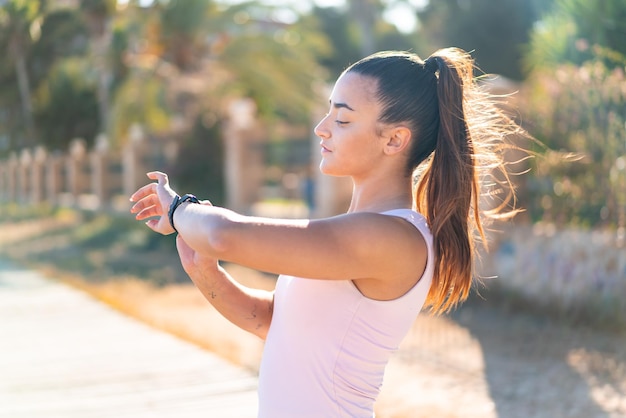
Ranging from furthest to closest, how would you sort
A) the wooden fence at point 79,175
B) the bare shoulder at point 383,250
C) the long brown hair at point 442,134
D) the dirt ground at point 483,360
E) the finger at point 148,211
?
the wooden fence at point 79,175 < the dirt ground at point 483,360 < the finger at point 148,211 < the long brown hair at point 442,134 < the bare shoulder at point 383,250

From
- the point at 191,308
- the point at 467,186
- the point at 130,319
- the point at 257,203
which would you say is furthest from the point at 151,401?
the point at 257,203

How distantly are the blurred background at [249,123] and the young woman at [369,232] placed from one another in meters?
0.58

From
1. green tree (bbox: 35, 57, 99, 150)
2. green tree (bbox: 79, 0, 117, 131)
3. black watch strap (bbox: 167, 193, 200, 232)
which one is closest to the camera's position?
black watch strap (bbox: 167, 193, 200, 232)

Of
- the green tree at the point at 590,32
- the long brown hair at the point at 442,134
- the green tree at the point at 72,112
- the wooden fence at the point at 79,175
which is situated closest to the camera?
the long brown hair at the point at 442,134

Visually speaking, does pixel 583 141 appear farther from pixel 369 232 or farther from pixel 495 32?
pixel 495 32

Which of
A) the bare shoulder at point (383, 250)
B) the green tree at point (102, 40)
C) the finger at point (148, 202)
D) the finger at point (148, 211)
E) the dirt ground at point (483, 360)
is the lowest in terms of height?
the dirt ground at point (483, 360)

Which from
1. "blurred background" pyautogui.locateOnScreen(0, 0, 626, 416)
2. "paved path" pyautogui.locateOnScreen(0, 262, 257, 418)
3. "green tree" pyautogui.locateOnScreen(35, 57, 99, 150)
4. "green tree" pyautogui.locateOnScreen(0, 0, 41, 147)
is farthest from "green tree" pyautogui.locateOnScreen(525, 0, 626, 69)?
"green tree" pyautogui.locateOnScreen(35, 57, 99, 150)

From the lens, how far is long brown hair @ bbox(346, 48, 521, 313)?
1696 millimetres

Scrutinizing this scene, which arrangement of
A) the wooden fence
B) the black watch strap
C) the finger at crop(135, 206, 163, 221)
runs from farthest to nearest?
the wooden fence → the finger at crop(135, 206, 163, 221) → the black watch strap

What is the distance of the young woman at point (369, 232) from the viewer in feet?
4.90

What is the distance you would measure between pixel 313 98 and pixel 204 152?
2.12m

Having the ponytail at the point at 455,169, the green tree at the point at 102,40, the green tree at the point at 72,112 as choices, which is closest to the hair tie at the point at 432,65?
the ponytail at the point at 455,169

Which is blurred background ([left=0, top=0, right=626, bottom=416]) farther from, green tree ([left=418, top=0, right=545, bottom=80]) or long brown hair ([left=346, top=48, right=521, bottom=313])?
long brown hair ([left=346, top=48, right=521, bottom=313])

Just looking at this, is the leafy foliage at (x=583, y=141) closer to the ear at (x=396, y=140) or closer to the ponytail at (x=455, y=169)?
the ponytail at (x=455, y=169)
